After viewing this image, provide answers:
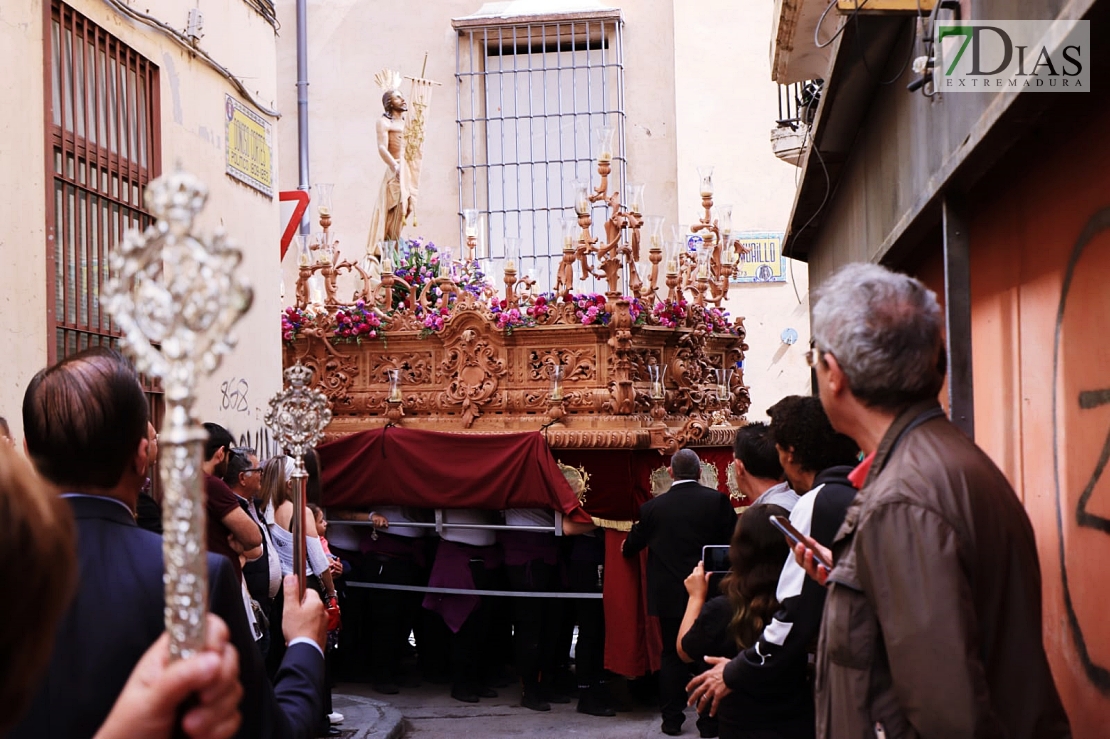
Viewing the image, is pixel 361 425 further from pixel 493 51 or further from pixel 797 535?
pixel 493 51

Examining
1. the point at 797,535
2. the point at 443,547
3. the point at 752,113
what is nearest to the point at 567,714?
the point at 443,547

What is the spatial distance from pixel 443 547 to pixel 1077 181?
7289mm

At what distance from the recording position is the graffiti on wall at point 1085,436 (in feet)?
11.2

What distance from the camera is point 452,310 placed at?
436 inches

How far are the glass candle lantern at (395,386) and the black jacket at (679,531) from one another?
3.25 metres

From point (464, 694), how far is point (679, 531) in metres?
2.71

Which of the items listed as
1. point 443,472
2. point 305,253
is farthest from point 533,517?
point 305,253

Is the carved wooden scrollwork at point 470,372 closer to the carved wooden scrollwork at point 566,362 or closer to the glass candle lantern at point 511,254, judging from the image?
the carved wooden scrollwork at point 566,362

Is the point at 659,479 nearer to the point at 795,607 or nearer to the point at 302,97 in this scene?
the point at 795,607

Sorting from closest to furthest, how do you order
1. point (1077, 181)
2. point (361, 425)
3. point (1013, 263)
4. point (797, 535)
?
point (797, 535), point (1077, 181), point (1013, 263), point (361, 425)

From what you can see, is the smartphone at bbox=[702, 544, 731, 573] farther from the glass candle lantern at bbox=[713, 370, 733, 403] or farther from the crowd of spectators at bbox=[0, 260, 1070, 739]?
the glass candle lantern at bbox=[713, 370, 733, 403]

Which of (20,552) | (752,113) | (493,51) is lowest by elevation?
(20,552)

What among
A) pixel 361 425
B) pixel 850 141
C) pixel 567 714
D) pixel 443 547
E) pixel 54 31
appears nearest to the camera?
pixel 54 31

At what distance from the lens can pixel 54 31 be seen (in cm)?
682
